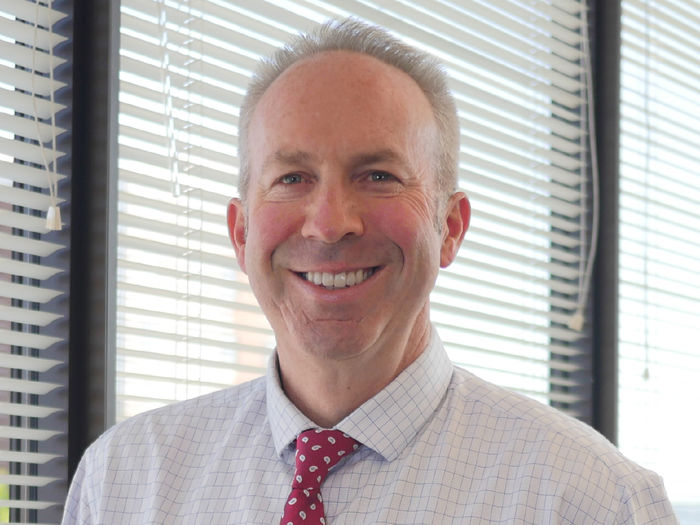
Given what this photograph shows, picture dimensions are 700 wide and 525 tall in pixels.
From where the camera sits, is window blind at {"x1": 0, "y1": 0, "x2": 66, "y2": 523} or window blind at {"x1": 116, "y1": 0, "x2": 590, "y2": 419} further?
window blind at {"x1": 116, "y1": 0, "x2": 590, "y2": 419}

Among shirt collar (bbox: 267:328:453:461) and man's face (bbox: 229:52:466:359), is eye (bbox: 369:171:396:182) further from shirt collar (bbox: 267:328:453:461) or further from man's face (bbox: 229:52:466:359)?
shirt collar (bbox: 267:328:453:461)

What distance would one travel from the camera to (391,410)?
1348 millimetres

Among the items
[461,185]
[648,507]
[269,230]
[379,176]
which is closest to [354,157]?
[379,176]

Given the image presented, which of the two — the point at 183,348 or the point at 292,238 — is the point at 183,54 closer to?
the point at 183,348

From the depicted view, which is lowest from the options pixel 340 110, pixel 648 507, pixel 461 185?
pixel 648 507

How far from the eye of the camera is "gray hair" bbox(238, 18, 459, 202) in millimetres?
1410

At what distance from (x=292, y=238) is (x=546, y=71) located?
152cm

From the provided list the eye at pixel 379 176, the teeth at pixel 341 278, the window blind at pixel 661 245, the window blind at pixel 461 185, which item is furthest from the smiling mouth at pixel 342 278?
the window blind at pixel 661 245

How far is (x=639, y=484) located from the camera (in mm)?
1241

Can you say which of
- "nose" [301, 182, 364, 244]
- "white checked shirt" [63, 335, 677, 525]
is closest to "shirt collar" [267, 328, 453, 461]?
"white checked shirt" [63, 335, 677, 525]

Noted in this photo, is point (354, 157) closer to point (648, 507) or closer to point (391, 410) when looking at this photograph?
point (391, 410)

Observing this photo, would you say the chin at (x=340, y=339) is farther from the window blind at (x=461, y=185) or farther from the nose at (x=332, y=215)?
the window blind at (x=461, y=185)

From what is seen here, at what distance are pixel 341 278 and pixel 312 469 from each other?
9.8 inches

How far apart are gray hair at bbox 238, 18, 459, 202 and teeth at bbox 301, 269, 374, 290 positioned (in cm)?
18
